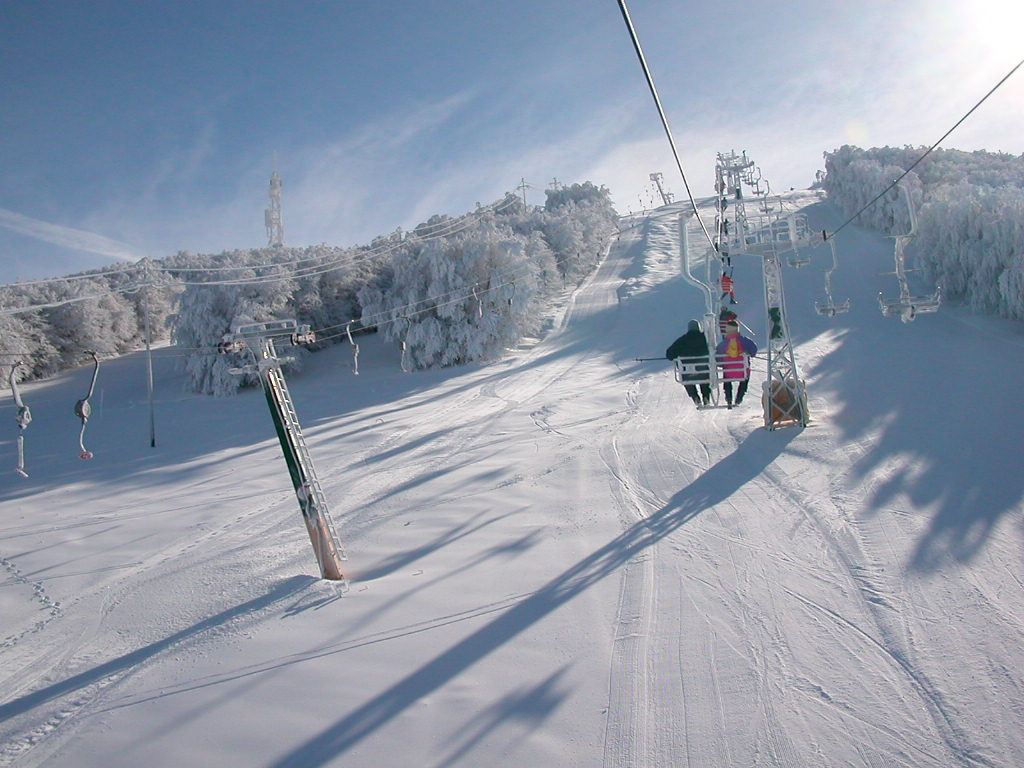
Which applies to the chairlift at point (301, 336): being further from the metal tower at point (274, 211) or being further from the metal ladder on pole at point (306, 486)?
the metal tower at point (274, 211)

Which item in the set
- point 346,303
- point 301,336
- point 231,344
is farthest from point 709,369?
point 346,303

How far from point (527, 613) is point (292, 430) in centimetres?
351

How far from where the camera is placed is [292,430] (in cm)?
730

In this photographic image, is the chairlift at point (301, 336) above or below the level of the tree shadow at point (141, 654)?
above

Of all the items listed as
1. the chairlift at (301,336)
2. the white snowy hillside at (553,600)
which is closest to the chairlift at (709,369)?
the white snowy hillside at (553,600)

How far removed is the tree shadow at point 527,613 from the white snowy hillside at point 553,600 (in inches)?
1.1

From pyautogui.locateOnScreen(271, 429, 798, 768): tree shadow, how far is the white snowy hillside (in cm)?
3

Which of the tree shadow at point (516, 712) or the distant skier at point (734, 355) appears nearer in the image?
→ the tree shadow at point (516, 712)

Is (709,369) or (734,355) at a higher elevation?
(734,355)

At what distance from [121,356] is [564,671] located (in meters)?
Result: 45.4

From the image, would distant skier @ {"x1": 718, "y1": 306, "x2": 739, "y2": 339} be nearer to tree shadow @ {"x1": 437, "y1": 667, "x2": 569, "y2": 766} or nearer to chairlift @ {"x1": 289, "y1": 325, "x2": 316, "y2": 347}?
chairlift @ {"x1": 289, "y1": 325, "x2": 316, "y2": 347}

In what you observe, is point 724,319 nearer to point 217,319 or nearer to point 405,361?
point 405,361

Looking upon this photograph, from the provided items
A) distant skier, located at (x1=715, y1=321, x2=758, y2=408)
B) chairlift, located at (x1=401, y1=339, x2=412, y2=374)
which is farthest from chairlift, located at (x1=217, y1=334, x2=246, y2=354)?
chairlift, located at (x1=401, y1=339, x2=412, y2=374)

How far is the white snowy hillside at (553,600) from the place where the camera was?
440 centimetres
